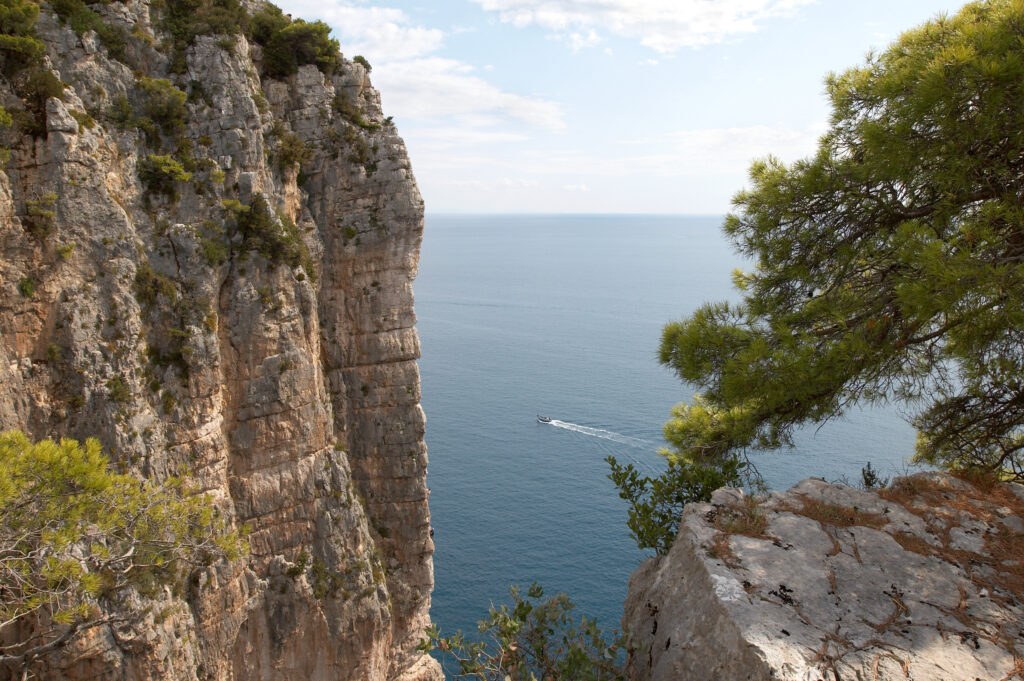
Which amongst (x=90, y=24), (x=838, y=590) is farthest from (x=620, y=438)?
(x=838, y=590)

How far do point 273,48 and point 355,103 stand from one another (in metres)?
3.51

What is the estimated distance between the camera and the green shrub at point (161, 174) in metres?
20.0

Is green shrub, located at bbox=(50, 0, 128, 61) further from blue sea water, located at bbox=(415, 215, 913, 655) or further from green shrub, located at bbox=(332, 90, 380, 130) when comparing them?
blue sea water, located at bbox=(415, 215, 913, 655)

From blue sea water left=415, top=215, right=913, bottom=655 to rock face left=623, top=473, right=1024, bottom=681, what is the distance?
4.03m

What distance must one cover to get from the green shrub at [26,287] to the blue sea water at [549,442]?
15.4 m

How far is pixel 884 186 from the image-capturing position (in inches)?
412

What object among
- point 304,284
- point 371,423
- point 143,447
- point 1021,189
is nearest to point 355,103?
point 304,284

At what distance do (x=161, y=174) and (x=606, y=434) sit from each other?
140ft

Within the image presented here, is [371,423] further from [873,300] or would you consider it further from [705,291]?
[705,291]

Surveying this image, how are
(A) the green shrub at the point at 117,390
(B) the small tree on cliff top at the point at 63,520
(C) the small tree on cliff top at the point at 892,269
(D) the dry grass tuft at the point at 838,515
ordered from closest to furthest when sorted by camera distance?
(D) the dry grass tuft at the point at 838,515 → (C) the small tree on cliff top at the point at 892,269 → (B) the small tree on cliff top at the point at 63,520 → (A) the green shrub at the point at 117,390

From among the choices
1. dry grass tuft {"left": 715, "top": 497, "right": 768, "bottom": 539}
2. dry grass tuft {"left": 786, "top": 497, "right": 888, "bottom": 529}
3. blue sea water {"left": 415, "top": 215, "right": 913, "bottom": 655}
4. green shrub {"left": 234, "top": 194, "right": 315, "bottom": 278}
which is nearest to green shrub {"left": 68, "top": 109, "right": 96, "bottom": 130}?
green shrub {"left": 234, "top": 194, "right": 315, "bottom": 278}

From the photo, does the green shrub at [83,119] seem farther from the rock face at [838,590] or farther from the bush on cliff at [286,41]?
the rock face at [838,590]

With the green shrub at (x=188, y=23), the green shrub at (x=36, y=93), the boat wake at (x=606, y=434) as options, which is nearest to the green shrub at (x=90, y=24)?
the green shrub at (x=188, y=23)

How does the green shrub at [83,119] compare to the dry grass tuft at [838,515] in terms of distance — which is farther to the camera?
the green shrub at [83,119]
